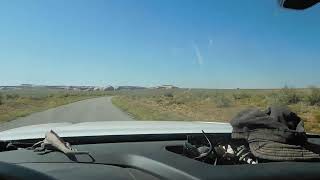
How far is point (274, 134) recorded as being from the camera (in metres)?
2.49

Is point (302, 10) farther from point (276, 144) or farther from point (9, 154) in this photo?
point (9, 154)

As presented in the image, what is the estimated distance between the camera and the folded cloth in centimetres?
244

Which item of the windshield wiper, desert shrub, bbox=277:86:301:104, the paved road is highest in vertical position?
the windshield wiper

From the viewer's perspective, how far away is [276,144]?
2.45 meters

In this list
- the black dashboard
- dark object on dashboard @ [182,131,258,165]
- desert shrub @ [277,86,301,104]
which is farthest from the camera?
desert shrub @ [277,86,301,104]

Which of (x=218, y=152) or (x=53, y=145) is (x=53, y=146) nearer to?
(x=53, y=145)

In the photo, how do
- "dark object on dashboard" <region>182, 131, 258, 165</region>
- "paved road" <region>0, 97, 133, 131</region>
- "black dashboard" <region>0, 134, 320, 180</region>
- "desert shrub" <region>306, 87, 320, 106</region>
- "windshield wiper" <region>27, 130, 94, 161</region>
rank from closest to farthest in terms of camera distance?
1. "black dashboard" <region>0, 134, 320, 180</region>
2. "windshield wiper" <region>27, 130, 94, 161</region>
3. "dark object on dashboard" <region>182, 131, 258, 165</region>
4. "paved road" <region>0, 97, 133, 131</region>
5. "desert shrub" <region>306, 87, 320, 106</region>

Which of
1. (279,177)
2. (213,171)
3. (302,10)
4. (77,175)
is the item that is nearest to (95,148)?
(77,175)

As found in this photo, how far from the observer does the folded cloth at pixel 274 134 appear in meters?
2.44

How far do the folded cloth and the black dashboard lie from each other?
7 cm

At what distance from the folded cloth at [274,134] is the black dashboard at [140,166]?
7 centimetres

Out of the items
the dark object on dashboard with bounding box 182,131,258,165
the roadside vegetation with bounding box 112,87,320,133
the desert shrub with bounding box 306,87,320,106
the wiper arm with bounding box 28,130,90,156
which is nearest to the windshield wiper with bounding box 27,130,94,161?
the wiper arm with bounding box 28,130,90,156

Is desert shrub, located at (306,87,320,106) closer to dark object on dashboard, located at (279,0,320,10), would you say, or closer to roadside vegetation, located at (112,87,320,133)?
roadside vegetation, located at (112,87,320,133)

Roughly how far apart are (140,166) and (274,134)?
66 cm
